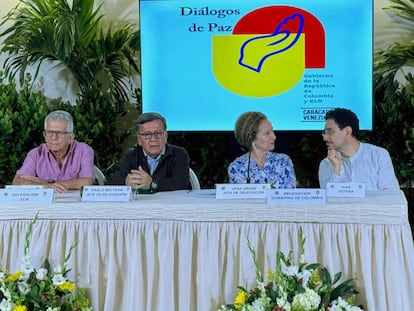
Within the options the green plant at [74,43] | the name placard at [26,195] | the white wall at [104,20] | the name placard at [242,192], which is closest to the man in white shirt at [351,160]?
the name placard at [242,192]

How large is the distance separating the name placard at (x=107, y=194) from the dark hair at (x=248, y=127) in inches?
37.5

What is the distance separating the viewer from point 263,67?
4.34 m

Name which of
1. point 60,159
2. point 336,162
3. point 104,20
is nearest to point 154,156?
point 60,159

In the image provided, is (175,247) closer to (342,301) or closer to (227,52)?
(342,301)

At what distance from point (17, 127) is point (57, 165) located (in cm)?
135

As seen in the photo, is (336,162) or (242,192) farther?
(336,162)

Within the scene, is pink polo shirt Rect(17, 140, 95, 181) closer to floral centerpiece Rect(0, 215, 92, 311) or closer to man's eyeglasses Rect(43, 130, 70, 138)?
man's eyeglasses Rect(43, 130, 70, 138)

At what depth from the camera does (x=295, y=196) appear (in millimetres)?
2053

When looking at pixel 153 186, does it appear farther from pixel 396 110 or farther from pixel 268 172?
pixel 396 110

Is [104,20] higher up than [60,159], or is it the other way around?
[104,20]

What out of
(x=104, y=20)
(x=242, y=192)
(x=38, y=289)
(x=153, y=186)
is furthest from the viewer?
(x=104, y=20)

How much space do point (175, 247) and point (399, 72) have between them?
3180 millimetres

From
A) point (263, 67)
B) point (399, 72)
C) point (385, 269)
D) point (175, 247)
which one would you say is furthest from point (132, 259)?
point (399, 72)

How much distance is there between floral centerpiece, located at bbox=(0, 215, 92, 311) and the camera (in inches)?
78.3
